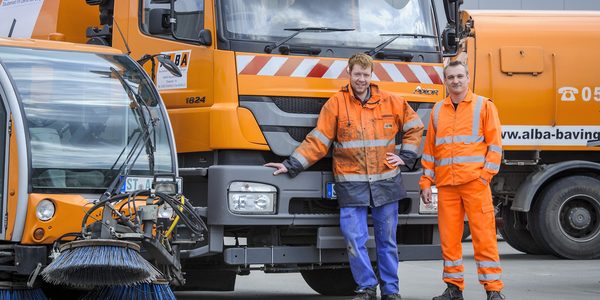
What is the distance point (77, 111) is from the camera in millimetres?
7996

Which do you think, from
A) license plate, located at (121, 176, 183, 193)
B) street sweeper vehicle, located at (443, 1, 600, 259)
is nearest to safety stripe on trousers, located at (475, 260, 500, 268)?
license plate, located at (121, 176, 183, 193)

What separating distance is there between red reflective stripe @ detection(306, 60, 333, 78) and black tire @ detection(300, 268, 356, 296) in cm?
221

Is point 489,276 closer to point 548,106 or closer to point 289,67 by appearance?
point 289,67

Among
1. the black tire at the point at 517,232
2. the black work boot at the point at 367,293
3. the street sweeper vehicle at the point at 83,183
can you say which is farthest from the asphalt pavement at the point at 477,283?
the street sweeper vehicle at the point at 83,183

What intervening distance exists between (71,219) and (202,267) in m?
2.04

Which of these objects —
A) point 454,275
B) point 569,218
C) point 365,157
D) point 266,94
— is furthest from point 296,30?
point 569,218

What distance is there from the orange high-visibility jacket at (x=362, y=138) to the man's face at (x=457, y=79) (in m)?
0.36

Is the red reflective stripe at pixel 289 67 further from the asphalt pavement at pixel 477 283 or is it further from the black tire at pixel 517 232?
the black tire at pixel 517 232

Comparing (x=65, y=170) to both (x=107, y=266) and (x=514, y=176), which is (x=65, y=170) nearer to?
(x=107, y=266)

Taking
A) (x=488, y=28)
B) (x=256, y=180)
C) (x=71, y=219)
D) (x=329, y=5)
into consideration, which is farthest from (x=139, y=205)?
(x=488, y=28)

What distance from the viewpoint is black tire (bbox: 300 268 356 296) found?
1064 centimetres

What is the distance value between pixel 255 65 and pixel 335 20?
78cm

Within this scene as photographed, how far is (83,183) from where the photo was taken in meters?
7.82

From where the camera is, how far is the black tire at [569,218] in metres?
14.2
